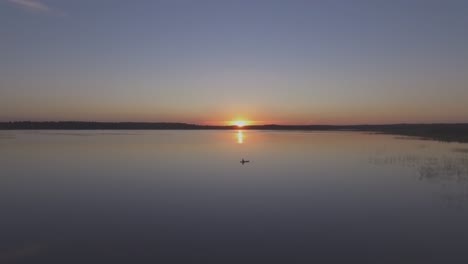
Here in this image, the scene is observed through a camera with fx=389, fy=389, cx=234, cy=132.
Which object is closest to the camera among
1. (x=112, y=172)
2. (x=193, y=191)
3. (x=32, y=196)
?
(x=32, y=196)

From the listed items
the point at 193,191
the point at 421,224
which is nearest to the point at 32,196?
the point at 193,191

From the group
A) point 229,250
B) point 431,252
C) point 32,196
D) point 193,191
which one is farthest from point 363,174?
point 32,196

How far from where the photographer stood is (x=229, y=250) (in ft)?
28.3

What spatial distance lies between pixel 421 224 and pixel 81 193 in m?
12.3

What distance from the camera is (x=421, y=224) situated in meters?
10.8

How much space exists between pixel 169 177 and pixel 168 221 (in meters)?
9.48

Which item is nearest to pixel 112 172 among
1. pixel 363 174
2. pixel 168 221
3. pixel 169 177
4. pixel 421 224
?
pixel 169 177

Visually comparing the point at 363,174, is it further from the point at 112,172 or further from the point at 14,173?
the point at 14,173

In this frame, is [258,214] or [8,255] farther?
[258,214]

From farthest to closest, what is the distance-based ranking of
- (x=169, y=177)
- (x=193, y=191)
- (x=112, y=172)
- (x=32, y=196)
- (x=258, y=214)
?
1. (x=112, y=172)
2. (x=169, y=177)
3. (x=193, y=191)
4. (x=32, y=196)
5. (x=258, y=214)

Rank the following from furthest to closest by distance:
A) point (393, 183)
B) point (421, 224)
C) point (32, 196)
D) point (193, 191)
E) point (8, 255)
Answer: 1. point (393, 183)
2. point (193, 191)
3. point (32, 196)
4. point (421, 224)
5. point (8, 255)

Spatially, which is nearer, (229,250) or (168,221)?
(229,250)

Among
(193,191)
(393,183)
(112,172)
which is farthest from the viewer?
(112,172)

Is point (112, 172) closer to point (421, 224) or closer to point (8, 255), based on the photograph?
point (8, 255)
